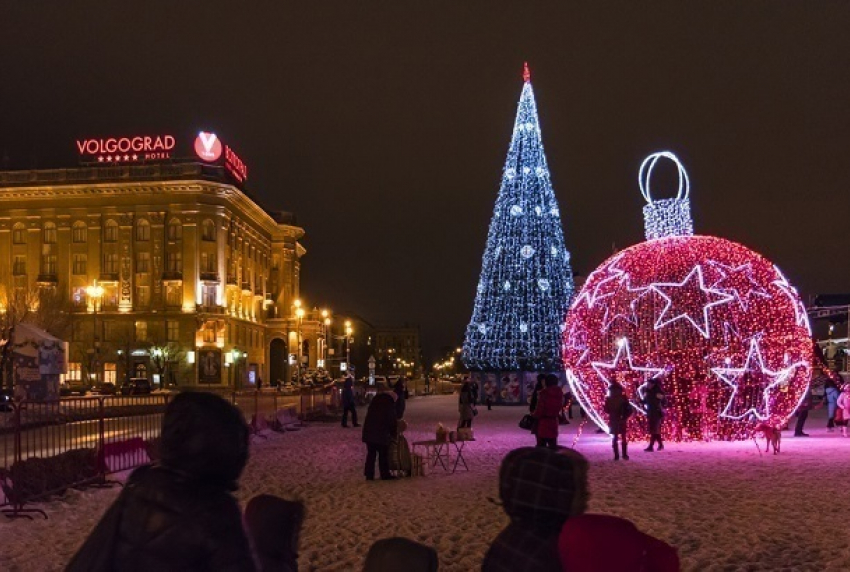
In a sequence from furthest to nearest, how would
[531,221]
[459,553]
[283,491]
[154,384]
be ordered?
[154,384] → [531,221] → [283,491] → [459,553]

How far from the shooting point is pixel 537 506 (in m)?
3.22

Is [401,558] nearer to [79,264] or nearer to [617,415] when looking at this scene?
[617,415]

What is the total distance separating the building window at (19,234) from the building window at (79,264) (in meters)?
4.75

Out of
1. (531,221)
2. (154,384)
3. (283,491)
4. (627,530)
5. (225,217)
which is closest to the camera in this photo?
(627,530)

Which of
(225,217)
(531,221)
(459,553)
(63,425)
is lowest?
(459,553)

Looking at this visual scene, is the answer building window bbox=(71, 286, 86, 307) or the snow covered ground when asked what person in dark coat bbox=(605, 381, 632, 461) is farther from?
building window bbox=(71, 286, 86, 307)

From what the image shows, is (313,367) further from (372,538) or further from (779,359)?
(372,538)

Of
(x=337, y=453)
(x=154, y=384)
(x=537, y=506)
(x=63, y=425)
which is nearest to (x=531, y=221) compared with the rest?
(x=337, y=453)

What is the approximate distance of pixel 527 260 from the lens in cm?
3806

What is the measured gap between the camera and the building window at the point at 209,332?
7402cm

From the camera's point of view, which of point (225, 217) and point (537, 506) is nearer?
point (537, 506)

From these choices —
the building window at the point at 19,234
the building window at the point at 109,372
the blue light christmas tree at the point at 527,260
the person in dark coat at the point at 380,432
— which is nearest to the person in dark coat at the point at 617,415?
the person in dark coat at the point at 380,432

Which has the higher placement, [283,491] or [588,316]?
[588,316]

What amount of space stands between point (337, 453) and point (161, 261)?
59.6 metres
